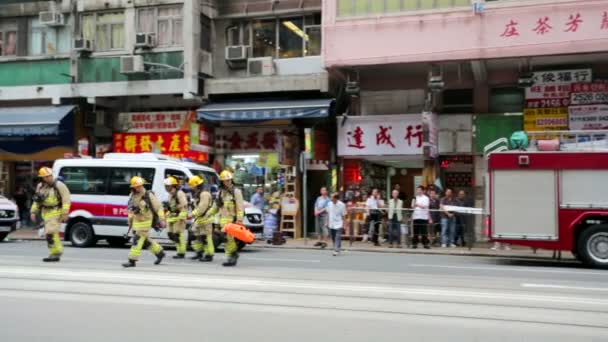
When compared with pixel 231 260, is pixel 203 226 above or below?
above

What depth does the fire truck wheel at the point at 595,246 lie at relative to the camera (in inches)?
536

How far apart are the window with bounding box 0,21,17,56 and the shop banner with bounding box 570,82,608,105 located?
19694 millimetres

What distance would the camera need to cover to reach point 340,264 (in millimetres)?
13398

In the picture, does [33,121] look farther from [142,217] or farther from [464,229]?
[464,229]

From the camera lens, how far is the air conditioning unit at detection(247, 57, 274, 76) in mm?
22172

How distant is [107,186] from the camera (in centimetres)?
1731

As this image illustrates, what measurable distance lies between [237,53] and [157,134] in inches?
170

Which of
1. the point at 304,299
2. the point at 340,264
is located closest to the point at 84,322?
the point at 304,299

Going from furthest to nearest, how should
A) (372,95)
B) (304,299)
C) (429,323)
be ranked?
(372,95)
(304,299)
(429,323)

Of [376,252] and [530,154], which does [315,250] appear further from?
[530,154]

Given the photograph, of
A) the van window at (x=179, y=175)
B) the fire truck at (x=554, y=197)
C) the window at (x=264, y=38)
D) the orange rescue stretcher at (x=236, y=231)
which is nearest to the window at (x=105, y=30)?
the window at (x=264, y=38)

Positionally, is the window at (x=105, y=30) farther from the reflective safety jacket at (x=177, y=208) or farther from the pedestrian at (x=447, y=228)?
the pedestrian at (x=447, y=228)

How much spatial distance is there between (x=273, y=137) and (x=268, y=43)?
11.0ft

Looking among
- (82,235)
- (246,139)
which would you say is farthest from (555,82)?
(82,235)
